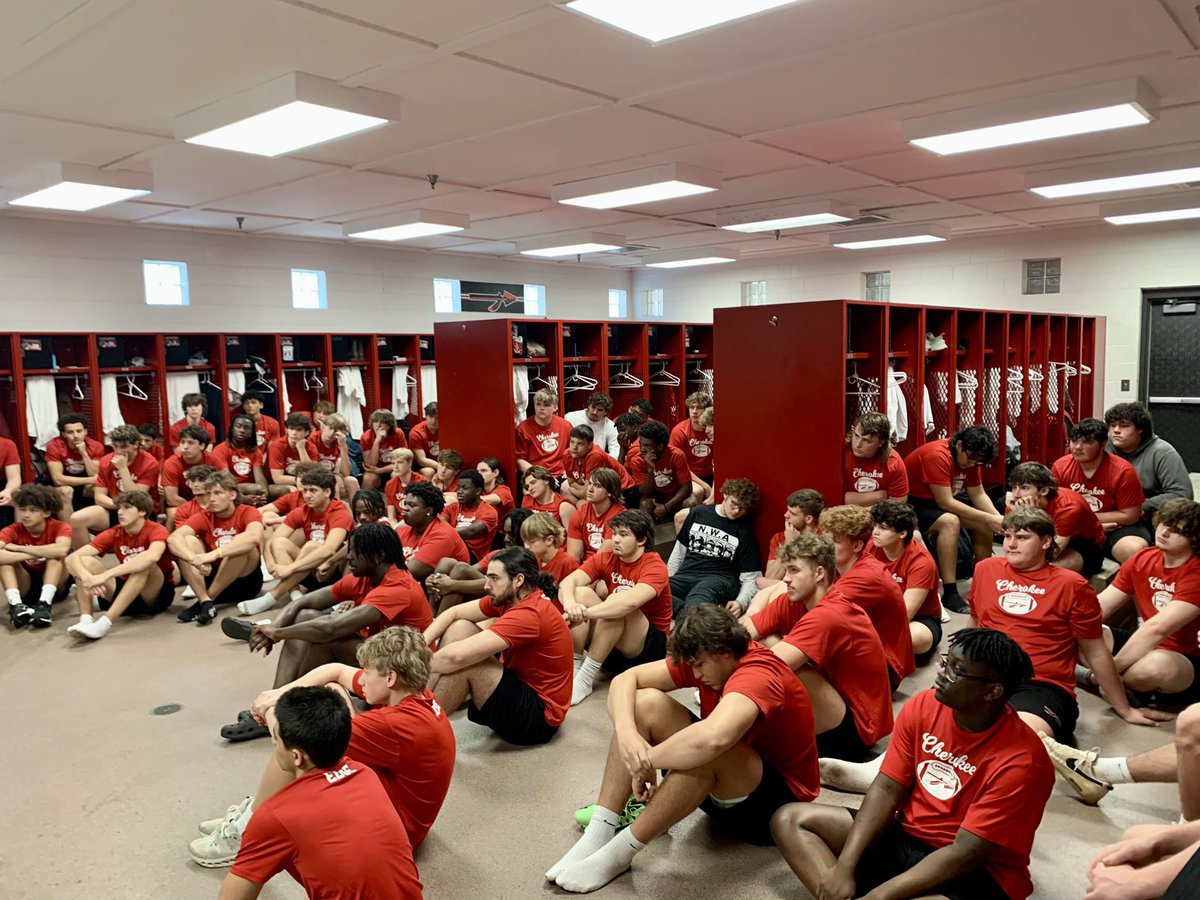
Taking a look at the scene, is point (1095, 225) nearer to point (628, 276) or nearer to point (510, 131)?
point (628, 276)

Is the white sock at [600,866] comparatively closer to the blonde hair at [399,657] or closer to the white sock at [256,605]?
the blonde hair at [399,657]

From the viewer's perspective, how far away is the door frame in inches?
357

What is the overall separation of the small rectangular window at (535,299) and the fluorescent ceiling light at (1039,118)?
24.8ft

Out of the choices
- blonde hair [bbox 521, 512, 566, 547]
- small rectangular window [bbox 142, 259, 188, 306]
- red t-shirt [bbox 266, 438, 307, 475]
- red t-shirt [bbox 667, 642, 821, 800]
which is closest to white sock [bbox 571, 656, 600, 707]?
blonde hair [bbox 521, 512, 566, 547]

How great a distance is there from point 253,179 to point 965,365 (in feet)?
18.9

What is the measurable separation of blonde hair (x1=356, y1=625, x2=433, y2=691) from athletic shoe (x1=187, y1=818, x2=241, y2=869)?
78cm

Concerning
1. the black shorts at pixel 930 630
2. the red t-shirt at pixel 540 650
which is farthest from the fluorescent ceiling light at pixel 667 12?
the black shorts at pixel 930 630

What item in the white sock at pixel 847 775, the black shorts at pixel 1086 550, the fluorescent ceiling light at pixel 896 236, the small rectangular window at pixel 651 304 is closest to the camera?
the white sock at pixel 847 775

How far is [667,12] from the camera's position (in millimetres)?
2988

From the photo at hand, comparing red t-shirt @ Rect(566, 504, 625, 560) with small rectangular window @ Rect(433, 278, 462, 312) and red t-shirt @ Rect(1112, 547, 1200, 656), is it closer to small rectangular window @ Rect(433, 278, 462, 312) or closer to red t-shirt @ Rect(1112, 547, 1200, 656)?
red t-shirt @ Rect(1112, 547, 1200, 656)

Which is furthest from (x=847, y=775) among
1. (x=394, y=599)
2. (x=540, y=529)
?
(x=394, y=599)

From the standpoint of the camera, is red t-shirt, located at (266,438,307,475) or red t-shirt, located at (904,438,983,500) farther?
red t-shirt, located at (266,438,307,475)

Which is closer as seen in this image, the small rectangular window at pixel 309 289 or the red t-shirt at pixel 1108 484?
the red t-shirt at pixel 1108 484

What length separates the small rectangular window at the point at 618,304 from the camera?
13.3 meters
